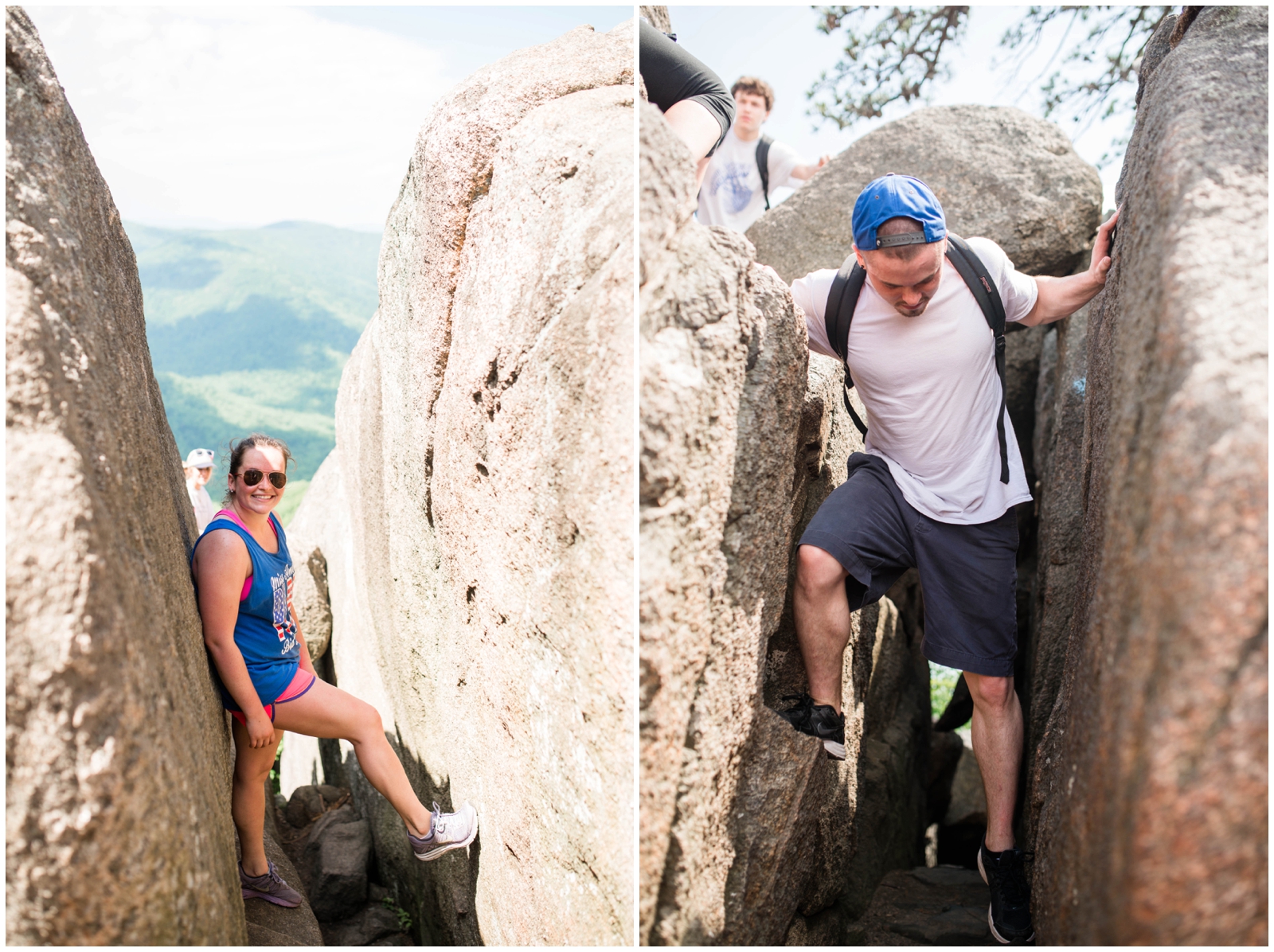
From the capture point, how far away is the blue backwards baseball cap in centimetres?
286

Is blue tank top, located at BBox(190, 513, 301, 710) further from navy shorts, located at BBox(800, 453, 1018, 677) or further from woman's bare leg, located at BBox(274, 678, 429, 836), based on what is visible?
navy shorts, located at BBox(800, 453, 1018, 677)

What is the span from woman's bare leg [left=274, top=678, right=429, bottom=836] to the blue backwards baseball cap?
2584 mm

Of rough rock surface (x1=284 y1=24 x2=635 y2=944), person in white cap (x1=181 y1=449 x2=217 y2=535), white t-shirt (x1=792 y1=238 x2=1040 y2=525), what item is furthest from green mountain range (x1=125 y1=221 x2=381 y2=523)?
white t-shirt (x1=792 y1=238 x2=1040 y2=525)

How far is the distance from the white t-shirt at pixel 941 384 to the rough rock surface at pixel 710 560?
1.33 feet

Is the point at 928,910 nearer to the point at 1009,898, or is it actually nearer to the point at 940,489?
the point at 1009,898

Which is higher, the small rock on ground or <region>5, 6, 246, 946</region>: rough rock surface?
<region>5, 6, 246, 946</region>: rough rock surface

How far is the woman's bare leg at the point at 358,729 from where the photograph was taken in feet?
10.4

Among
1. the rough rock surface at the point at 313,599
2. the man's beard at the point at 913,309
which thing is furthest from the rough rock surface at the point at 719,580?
the rough rock surface at the point at 313,599

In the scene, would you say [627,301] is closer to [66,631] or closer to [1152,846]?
[66,631]

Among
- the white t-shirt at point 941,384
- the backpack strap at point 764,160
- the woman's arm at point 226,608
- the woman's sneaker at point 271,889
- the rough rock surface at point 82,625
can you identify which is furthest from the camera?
the backpack strap at point 764,160

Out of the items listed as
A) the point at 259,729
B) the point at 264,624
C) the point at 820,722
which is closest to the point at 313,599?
the point at 264,624

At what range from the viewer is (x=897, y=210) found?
2.86 m

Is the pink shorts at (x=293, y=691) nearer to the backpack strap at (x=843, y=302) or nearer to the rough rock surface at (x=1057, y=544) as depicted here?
the backpack strap at (x=843, y=302)

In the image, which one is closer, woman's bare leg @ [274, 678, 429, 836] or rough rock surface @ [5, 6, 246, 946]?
rough rock surface @ [5, 6, 246, 946]
